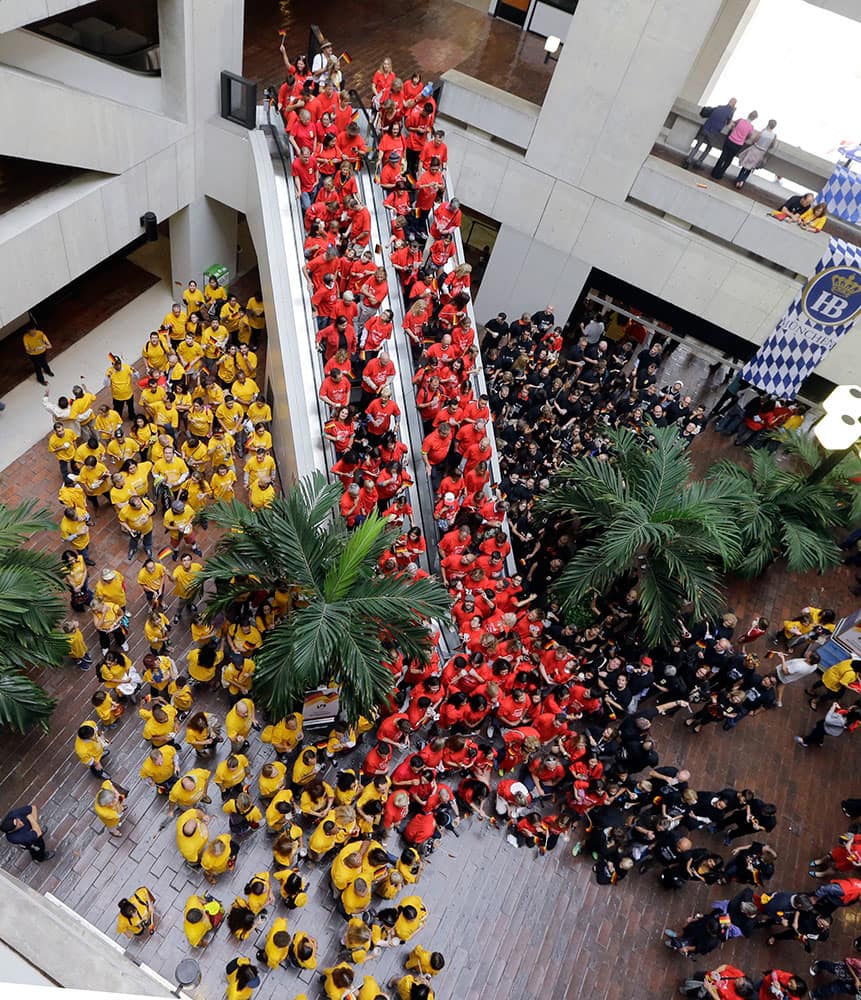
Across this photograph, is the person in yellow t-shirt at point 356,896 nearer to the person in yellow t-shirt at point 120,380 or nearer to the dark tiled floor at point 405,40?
the person in yellow t-shirt at point 120,380

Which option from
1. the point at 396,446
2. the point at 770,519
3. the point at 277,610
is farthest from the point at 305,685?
the point at 770,519

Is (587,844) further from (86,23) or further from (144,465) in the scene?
(86,23)

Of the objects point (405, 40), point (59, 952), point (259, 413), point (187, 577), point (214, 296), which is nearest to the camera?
point (59, 952)

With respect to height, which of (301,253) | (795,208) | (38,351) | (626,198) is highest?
(795,208)

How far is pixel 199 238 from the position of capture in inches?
579

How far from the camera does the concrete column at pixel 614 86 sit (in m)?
11.6

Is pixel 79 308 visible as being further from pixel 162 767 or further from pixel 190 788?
pixel 190 788

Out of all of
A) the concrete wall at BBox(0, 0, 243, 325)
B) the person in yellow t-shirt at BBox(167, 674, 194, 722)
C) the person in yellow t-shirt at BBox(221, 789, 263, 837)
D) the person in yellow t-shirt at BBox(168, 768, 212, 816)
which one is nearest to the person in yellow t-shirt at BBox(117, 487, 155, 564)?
the person in yellow t-shirt at BBox(167, 674, 194, 722)

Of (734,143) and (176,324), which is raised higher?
(734,143)

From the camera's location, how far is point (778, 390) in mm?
13836

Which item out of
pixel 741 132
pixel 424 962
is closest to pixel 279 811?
pixel 424 962

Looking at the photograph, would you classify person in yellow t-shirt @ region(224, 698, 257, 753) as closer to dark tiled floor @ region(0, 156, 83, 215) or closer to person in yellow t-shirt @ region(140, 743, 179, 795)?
person in yellow t-shirt @ region(140, 743, 179, 795)

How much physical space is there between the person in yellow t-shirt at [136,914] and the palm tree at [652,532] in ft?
19.2

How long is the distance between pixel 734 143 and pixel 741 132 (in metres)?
0.20
